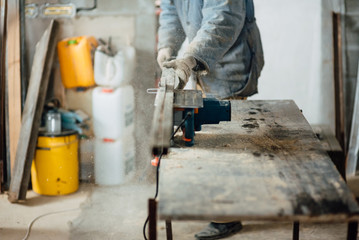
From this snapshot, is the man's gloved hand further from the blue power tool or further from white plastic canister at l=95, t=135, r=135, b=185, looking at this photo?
white plastic canister at l=95, t=135, r=135, b=185

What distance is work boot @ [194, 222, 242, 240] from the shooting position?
2600mm

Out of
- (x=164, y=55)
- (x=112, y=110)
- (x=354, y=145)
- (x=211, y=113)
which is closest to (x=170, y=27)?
(x=164, y=55)

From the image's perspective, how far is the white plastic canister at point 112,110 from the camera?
3.37 m

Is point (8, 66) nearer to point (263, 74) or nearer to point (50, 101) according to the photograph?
point (50, 101)

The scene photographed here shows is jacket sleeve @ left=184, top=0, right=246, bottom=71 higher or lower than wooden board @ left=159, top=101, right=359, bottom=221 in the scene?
higher

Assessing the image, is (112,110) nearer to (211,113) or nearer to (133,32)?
(133,32)

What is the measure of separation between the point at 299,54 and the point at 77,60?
1.66 meters

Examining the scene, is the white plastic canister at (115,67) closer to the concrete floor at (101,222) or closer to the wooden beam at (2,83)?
the wooden beam at (2,83)

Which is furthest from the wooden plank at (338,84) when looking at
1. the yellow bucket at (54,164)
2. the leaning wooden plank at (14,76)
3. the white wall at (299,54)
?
the leaning wooden plank at (14,76)

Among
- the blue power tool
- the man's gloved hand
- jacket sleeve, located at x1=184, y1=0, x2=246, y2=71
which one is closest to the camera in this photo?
the blue power tool

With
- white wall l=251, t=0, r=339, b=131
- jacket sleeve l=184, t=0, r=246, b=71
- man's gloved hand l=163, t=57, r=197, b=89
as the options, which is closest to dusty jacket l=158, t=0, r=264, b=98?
jacket sleeve l=184, t=0, r=246, b=71

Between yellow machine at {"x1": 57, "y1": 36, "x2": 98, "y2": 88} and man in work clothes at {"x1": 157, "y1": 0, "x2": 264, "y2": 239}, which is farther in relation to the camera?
yellow machine at {"x1": 57, "y1": 36, "x2": 98, "y2": 88}

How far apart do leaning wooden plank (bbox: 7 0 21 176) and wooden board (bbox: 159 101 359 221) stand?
199cm

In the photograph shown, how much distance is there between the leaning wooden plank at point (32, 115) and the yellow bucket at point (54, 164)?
0.08 meters
